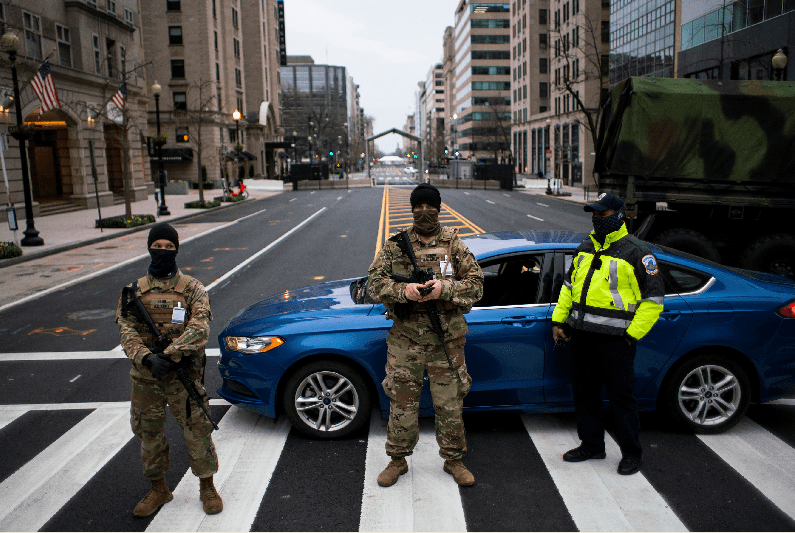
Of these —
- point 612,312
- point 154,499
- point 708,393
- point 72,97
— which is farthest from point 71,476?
point 72,97

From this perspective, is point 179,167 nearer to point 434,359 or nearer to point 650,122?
point 650,122

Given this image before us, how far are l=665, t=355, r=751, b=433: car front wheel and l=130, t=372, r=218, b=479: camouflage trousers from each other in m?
3.62

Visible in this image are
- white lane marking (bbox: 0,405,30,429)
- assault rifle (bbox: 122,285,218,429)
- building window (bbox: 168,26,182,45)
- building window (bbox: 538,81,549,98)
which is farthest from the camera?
building window (bbox: 538,81,549,98)

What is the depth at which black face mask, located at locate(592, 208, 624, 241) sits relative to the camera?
438 cm

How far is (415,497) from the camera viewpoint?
14.1 feet

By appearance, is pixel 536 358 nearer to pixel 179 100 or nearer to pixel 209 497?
pixel 209 497

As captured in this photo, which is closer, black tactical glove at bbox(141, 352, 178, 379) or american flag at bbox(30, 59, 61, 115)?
black tactical glove at bbox(141, 352, 178, 379)

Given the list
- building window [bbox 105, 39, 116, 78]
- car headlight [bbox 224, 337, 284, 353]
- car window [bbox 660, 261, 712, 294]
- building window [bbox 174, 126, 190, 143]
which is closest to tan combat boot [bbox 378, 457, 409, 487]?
car headlight [bbox 224, 337, 284, 353]

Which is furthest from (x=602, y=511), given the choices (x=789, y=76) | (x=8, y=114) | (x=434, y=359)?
(x=8, y=114)

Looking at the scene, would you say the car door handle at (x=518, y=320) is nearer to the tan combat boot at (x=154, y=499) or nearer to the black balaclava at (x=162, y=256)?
the black balaclava at (x=162, y=256)

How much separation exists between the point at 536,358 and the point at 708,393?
4.72ft

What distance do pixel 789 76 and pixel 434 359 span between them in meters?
27.2

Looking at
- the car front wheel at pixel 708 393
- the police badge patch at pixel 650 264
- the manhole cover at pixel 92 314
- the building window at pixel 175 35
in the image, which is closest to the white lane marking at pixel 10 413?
the manhole cover at pixel 92 314

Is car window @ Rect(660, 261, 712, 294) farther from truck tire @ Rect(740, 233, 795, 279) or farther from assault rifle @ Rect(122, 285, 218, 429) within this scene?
truck tire @ Rect(740, 233, 795, 279)
